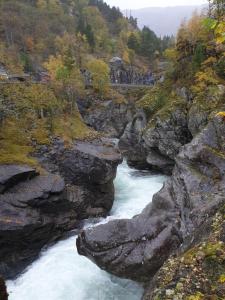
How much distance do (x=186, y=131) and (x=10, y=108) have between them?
18.8 metres

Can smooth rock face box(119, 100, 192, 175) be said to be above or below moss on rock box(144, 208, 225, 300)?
below

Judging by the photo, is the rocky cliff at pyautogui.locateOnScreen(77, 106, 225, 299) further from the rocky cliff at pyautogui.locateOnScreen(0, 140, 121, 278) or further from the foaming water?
the rocky cliff at pyautogui.locateOnScreen(0, 140, 121, 278)

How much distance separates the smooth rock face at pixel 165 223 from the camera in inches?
733

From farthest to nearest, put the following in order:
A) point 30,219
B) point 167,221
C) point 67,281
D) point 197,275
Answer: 1. point 30,219
2. point 67,281
3. point 167,221
4. point 197,275

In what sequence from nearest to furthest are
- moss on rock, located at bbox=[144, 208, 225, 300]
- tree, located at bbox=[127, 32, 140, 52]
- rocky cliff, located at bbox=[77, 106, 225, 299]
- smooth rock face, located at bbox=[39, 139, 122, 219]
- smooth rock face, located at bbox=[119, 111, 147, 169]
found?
moss on rock, located at bbox=[144, 208, 225, 300], rocky cliff, located at bbox=[77, 106, 225, 299], smooth rock face, located at bbox=[39, 139, 122, 219], smooth rock face, located at bbox=[119, 111, 147, 169], tree, located at bbox=[127, 32, 140, 52]

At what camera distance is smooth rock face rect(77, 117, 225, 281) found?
18.6 meters

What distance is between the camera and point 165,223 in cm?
2003

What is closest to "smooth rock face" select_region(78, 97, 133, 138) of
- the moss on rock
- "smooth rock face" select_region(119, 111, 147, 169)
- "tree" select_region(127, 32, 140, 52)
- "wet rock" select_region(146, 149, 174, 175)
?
"smooth rock face" select_region(119, 111, 147, 169)

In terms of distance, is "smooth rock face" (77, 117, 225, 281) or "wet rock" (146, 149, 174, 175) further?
"wet rock" (146, 149, 174, 175)

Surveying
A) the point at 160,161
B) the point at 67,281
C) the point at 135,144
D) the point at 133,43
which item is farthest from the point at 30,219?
the point at 133,43

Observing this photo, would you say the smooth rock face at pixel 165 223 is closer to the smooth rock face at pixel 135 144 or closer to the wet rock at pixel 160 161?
the wet rock at pixel 160 161

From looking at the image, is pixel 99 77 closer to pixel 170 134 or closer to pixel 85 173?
pixel 170 134

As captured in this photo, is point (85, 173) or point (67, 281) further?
point (85, 173)

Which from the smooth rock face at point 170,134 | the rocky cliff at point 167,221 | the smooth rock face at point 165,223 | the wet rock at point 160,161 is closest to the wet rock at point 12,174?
the rocky cliff at point 167,221
